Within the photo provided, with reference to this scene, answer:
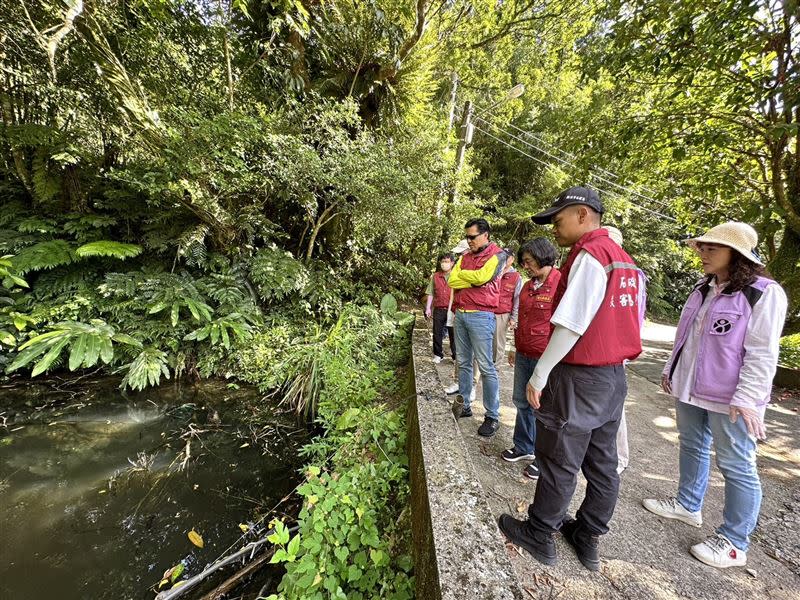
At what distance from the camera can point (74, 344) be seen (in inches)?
171

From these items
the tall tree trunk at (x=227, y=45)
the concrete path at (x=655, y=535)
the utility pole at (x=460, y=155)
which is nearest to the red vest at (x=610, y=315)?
the concrete path at (x=655, y=535)

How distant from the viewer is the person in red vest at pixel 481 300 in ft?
9.39

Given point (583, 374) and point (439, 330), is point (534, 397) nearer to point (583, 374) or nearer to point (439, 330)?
point (583, 374)

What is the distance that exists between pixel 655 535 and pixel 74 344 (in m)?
6.62

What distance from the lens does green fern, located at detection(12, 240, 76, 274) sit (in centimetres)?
459

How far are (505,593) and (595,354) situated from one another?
1.12m

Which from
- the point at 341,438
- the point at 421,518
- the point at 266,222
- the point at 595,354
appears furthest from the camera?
the point at 266,222

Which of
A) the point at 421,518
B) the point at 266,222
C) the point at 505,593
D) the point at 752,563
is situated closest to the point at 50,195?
the point at 266,222

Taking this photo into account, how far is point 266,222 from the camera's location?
6.00 meters

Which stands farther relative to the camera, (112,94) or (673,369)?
(112,94)

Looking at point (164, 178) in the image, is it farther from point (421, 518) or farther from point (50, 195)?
point (421, 518)

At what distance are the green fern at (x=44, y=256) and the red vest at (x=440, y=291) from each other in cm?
565

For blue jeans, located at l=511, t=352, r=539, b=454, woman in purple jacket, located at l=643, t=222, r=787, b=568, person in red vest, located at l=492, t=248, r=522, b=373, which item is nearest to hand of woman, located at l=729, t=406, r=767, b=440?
woman in purple jacket, located at l=643, t=222, r=787, b=568

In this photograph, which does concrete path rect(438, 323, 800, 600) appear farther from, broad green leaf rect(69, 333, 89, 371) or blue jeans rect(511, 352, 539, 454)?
broad green leaf rect(69, 333, 89, 371)
